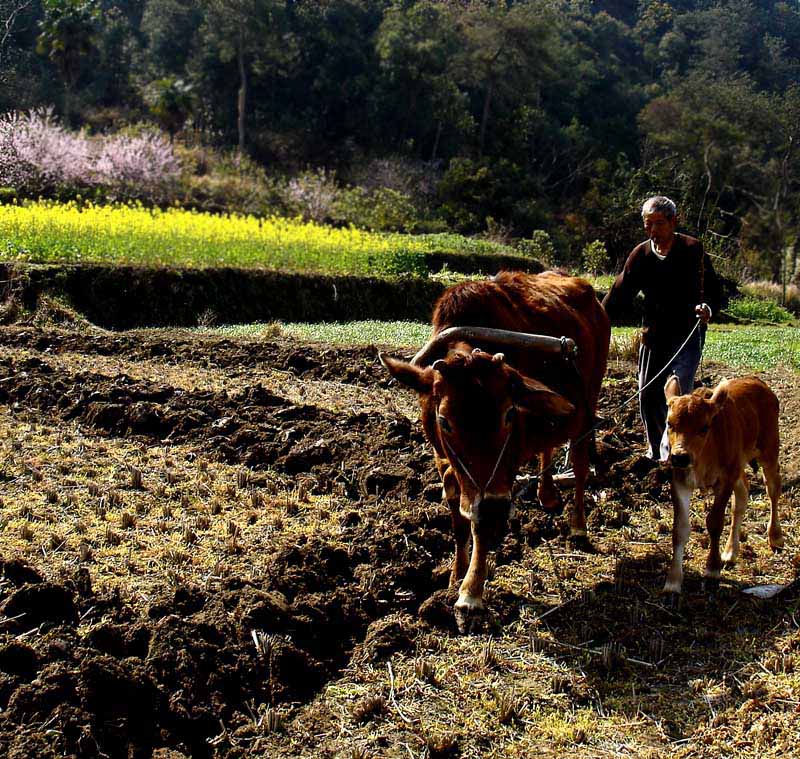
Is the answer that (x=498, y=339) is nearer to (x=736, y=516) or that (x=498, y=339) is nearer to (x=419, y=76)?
(x=736, y=516)

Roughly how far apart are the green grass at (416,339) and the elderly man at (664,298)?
680cm

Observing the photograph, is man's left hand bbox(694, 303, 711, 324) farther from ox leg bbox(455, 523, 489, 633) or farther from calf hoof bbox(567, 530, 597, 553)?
ox leg bbox(455, 523, 489, 633)

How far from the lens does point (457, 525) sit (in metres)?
5.10

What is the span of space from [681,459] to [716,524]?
2.16 ft

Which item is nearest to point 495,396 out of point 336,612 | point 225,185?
point 336,612

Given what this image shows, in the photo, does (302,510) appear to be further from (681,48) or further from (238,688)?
(681,48)

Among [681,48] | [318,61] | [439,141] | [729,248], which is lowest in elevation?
[729,248]

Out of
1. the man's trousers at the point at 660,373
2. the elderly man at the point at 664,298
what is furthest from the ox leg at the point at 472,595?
the man's trousers at the point at 660,373

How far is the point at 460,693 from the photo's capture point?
4.24 meters

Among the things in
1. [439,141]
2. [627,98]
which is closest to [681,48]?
[627,98]

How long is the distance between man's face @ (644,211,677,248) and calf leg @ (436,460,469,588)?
7.00 feet

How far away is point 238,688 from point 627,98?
5534 centimetres

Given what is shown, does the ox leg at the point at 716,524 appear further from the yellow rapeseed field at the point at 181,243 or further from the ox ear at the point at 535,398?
the yellow rapeseed field at the point at 181,243

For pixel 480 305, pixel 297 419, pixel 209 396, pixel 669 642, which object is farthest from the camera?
pixel 209 396
